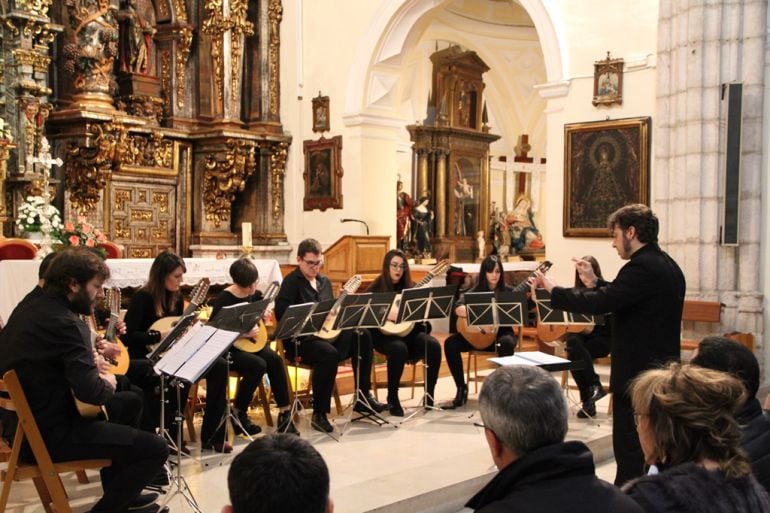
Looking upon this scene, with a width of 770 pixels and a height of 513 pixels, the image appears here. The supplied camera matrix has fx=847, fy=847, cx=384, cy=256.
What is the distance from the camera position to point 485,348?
287 inches

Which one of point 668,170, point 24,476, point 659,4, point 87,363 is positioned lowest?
point 24,476

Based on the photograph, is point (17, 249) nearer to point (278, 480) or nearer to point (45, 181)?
point (45, 181)

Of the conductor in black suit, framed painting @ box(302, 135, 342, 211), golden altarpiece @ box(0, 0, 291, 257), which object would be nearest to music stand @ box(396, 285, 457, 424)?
the conductor in black suit

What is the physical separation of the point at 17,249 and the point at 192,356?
5440mm

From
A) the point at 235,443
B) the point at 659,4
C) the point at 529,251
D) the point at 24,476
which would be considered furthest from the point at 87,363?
the point at 529,251

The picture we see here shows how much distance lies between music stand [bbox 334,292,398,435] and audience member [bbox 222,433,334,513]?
4223 millimetres

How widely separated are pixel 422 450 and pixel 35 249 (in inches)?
211

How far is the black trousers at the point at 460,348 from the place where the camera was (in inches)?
282

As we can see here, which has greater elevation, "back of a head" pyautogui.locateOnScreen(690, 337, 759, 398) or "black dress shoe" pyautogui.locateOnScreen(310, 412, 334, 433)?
"back of a head" pyautogui.locateOnScreen(690, 337, 759, 398)

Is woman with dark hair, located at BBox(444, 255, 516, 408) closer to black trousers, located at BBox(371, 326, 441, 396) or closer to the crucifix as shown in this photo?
black trousers, located at BBox(371, 326, 441, 396)

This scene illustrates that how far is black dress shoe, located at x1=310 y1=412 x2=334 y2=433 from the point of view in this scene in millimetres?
6285

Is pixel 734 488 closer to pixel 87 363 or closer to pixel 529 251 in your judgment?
pixel 87 363

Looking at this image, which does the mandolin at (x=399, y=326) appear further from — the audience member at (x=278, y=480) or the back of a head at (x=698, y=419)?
the audience member at (x=278, y=480)

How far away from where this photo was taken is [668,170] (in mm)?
9117
